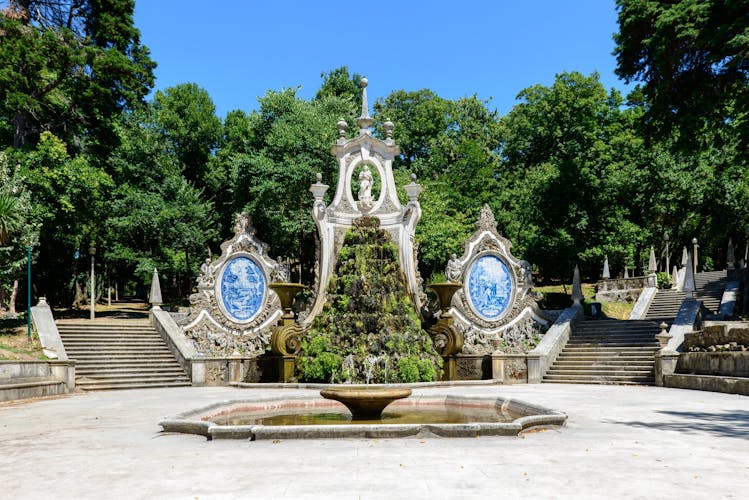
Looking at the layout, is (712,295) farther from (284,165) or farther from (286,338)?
(286,338)

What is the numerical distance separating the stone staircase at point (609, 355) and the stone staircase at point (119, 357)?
13216 mm

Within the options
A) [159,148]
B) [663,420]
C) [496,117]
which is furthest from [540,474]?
[496,117]

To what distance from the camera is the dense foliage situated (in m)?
24.0

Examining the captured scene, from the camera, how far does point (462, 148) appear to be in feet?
146

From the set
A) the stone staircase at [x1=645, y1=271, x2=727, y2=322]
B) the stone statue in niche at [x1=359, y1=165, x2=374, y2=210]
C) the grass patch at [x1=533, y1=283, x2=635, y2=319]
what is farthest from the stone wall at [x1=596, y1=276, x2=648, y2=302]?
the stone statue in niche at [x1=359, y1=165, x2=374, y2=210]

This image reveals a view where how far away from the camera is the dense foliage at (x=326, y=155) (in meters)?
24.0

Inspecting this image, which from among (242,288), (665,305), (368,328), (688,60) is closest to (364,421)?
(368,328)

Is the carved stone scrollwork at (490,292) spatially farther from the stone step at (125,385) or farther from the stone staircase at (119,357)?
the stone staircase at (119,357)

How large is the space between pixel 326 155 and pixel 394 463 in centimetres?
2688

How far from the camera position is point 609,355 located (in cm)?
2173

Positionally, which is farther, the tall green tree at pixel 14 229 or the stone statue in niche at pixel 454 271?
the stone statue in niche at pixel 454 271

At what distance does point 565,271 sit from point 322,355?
24448 mm

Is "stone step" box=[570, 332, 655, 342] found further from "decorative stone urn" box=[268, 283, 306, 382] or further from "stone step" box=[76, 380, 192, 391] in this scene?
"stone step" box=[76, 380, 192, 391]

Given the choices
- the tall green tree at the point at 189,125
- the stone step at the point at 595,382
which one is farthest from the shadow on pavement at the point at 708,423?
the tall green tree at the point at 189,125
